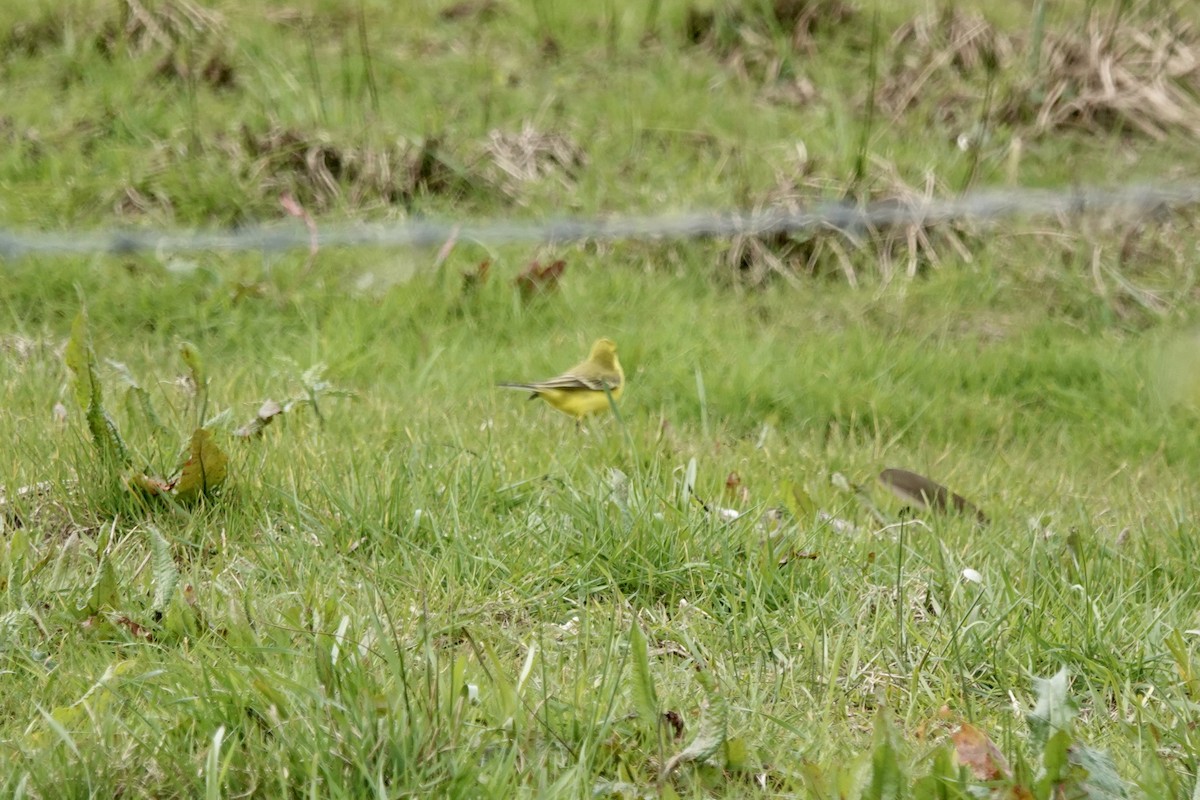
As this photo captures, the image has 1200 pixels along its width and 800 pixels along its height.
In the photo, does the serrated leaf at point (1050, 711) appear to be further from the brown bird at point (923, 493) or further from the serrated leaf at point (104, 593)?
the serrated leaf at point (104, 593)

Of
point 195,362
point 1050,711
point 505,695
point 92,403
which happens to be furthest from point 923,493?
point 92,403

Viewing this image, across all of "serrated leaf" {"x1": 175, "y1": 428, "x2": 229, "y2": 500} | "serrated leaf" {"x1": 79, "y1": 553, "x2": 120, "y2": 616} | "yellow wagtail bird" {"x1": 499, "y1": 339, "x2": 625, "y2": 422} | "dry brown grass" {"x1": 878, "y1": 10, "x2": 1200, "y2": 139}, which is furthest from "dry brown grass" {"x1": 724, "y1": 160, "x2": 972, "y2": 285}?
"serrated leaf" {"x1": 79, "y1": 553, "x2": 120, "y2": 616}

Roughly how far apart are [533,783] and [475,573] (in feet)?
2.96

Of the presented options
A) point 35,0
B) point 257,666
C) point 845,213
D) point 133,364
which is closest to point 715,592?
point 257,666

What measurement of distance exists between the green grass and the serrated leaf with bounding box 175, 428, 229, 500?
0.19 feet

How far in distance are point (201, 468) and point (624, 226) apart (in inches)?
155

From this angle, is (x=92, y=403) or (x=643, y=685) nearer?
(x=643, y=685)

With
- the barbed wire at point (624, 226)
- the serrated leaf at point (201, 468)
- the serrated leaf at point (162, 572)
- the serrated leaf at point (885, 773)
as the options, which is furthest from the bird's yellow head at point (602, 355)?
the serrated leaf at point (885, 773)

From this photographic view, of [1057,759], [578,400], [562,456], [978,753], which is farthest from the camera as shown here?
[578,400]

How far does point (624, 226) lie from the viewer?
283 inches

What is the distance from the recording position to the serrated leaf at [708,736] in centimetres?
257

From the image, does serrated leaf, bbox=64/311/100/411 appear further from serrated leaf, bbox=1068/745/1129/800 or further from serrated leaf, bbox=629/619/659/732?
serrated leaf, bbox=1068/745/1129/800

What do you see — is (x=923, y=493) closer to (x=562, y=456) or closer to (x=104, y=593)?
(x=562, y=456)

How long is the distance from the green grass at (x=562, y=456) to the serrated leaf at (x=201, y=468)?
0.06 metres
